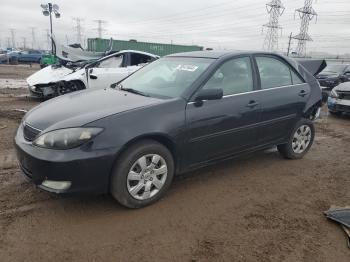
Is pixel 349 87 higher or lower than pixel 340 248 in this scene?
higher

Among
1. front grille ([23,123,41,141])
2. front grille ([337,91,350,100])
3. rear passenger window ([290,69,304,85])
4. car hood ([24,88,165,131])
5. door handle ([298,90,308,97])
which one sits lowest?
→ front grille ([337,91,350,100])

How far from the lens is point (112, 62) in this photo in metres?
9.62

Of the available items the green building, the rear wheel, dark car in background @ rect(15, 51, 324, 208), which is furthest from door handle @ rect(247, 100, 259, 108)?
the green building

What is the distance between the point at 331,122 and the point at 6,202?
25.9ft

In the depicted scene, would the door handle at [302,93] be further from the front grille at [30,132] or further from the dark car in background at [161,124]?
the front grille at [30,132]

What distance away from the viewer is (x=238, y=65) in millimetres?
4332

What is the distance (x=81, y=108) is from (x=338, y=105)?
7850 mm

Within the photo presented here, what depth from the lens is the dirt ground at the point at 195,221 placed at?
285 cm

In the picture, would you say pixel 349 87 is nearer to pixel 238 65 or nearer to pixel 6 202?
pixel 238 65

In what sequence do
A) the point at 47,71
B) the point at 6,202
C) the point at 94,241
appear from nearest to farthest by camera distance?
the point at 94,241, the point at 6,202, the point at 47,71

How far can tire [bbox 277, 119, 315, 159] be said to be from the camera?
512cm

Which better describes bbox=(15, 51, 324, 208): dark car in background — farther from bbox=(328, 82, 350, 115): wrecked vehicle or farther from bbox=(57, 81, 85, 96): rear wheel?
bbox=(57, 81, 85, 96): rear wheel

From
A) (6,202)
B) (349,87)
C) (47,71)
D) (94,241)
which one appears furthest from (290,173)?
(47,71)

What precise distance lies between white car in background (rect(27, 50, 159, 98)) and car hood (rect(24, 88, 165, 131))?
5150mm
